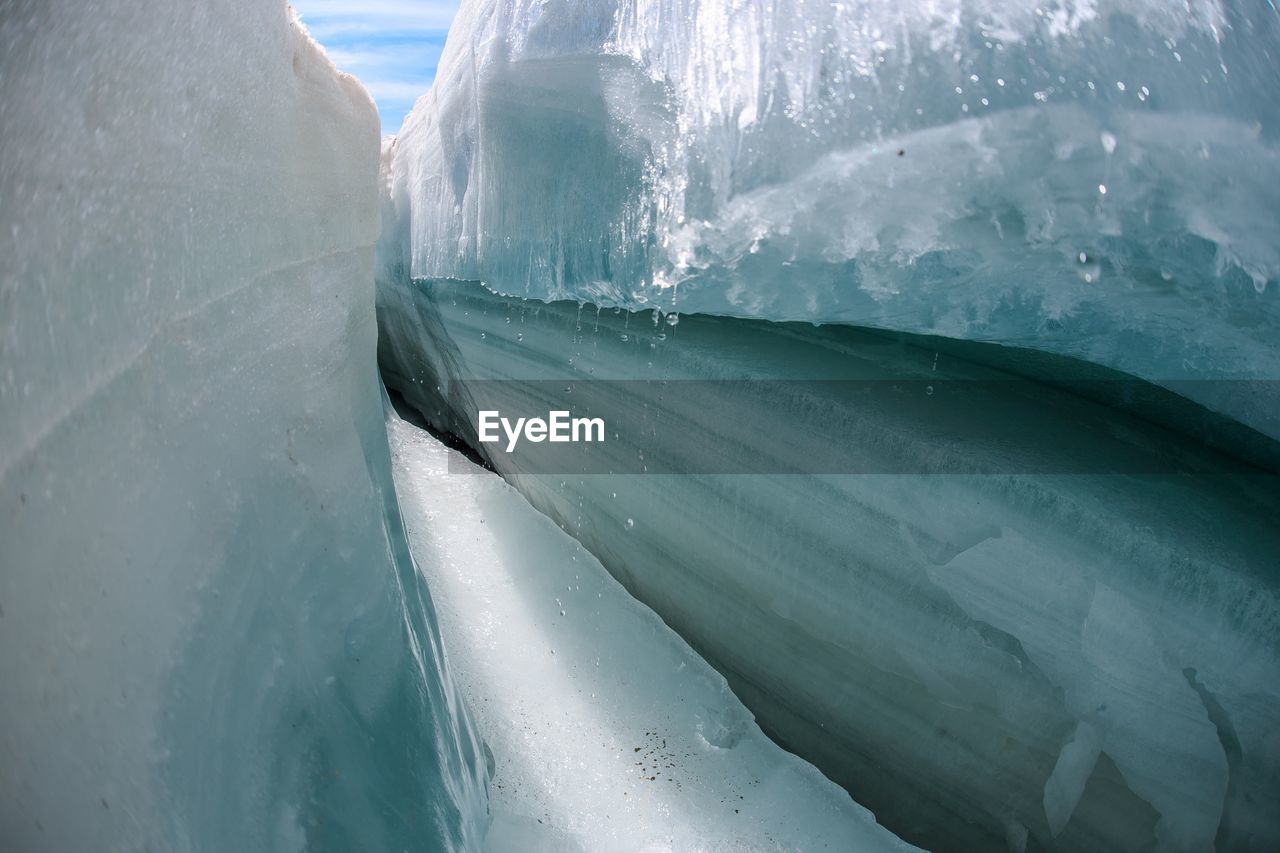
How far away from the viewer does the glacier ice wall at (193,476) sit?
0.42 metres

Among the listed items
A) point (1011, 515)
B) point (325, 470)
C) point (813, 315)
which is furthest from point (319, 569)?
point (1011, 515)

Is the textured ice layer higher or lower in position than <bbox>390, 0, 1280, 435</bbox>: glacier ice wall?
lower

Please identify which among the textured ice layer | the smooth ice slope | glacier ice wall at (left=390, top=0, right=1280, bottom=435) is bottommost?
the smooth ice slope

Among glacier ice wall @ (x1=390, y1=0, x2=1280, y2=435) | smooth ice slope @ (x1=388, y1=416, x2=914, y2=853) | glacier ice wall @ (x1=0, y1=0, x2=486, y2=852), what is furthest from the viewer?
smooth ice slope @ (x1=388, y1=416, x2=914, y2=853)

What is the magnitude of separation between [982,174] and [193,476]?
67cm

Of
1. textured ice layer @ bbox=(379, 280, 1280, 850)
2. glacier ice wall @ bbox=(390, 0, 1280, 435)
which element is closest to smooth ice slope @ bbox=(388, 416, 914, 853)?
textured ice layer @ bbox=(379, 280, 1280, 850)

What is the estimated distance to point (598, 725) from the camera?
1.10 metres

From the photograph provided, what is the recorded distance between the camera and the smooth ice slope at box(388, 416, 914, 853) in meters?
0.96

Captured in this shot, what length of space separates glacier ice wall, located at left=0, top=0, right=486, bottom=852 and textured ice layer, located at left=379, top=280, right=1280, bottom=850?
41 centimetres
